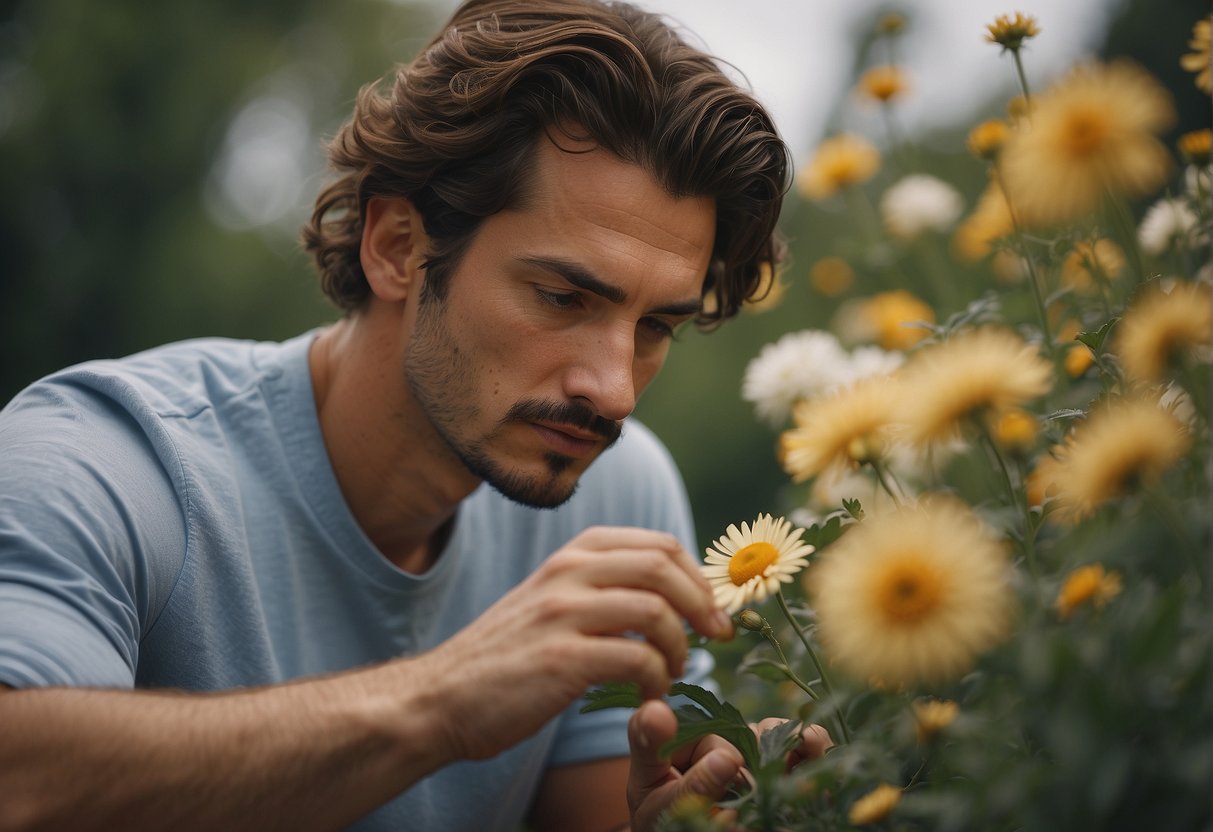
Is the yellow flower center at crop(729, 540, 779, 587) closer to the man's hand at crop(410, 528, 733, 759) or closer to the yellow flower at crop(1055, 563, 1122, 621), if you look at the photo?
the man's hand at crop(410, 528, 733, 759)

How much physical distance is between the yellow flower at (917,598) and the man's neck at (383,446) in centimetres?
108

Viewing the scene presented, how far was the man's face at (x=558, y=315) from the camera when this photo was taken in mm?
1477

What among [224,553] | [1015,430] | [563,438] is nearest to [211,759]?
[224,553]

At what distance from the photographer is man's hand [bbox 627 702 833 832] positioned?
935 millimetres

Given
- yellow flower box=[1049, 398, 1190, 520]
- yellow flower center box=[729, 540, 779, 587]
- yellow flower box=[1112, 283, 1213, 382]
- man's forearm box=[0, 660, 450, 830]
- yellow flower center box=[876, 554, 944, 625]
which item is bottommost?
man's forearm box=[0, 660, 450, 830]

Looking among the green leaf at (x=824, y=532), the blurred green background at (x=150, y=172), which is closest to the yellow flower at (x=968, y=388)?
the green leaf at (x=824, y=532)

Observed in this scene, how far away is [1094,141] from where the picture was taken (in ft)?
2.46

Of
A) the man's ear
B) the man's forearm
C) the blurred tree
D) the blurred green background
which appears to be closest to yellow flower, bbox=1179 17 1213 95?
the man's forearm

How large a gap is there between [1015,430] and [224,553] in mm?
1120

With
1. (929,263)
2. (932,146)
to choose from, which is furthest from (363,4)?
(929,263)

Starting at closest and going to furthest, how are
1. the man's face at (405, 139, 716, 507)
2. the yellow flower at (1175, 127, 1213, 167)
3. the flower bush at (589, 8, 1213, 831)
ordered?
the flower bush at (589, 8, 1213, 831) → the yellow flower at (1175, 127, 1213, 167) → the man's face at (405, 139, 716, 507)

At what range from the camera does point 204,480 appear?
59.9 inches

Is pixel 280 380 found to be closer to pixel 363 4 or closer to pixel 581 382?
pixel 581 382

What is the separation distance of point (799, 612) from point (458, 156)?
998 millimetres
